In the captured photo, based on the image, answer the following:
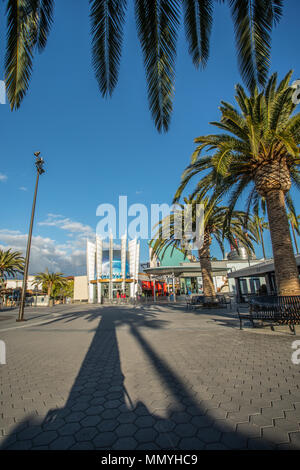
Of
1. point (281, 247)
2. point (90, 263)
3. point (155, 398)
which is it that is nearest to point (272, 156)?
point (281, 247)

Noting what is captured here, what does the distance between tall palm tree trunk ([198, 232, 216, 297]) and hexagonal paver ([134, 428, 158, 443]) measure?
1482 centimetres

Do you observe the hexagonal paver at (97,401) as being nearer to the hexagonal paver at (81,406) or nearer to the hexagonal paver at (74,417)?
the hexagonal paver at (81,406)

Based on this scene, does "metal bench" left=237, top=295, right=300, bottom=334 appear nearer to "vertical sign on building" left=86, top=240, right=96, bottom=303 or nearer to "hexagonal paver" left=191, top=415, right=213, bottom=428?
"hexagonal paver" left=191, top=415, right=213, bottom=428

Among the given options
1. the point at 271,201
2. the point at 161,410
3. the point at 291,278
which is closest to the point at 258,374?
the point at 161,410

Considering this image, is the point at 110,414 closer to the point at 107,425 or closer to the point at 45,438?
the point at 107,425

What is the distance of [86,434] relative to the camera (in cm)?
249

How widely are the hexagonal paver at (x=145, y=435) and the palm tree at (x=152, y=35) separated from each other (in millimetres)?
4306

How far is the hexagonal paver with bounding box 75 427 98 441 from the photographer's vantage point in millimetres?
2418

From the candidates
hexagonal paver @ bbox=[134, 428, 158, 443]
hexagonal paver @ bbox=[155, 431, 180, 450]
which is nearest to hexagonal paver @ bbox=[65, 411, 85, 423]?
hexagonal paver @ bbox=[134, 428, 158, 443]

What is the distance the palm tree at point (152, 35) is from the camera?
2758mm

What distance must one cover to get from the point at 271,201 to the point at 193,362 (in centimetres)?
691

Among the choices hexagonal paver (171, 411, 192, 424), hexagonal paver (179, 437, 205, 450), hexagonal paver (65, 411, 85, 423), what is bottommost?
hexagonal paver (65, 411, 85, 423)

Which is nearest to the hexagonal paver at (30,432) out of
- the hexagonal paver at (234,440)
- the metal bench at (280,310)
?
the hexagonal paver at (234,440)

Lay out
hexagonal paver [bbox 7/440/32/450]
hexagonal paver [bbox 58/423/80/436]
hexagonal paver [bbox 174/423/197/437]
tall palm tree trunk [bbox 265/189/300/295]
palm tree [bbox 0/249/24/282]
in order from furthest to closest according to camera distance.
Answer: palm tree [bbox 0/249/24/282]
tall palm tree trunk [bbox 265/189/300/295]
hexagonal paver [bbox 58/423/80/436]
hexagonal paver [bbox 174/423/197/437]
hexagonal paver [bbox 7/440/32/450]
